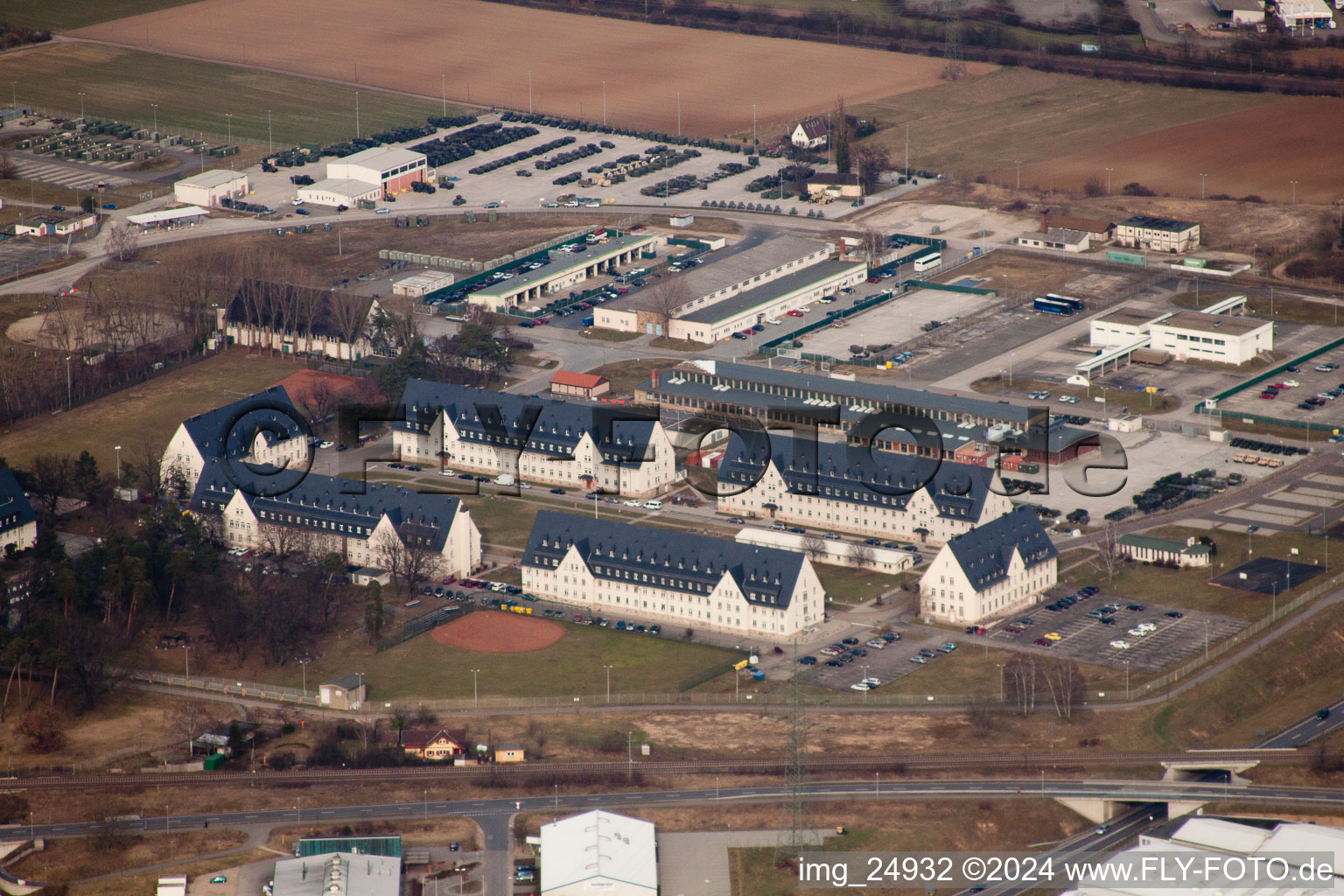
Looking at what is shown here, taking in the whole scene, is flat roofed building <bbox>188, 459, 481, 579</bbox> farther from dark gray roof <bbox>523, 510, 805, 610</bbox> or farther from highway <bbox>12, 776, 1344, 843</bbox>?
highway <bbox>12, 776, 1344, 843</bbox>

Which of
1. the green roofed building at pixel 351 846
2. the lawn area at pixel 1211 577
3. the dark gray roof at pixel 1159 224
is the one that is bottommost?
the green roofed building at pixel 351 846

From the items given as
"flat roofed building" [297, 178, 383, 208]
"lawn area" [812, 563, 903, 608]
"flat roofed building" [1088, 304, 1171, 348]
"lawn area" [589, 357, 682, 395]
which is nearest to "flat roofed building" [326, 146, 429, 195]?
"flat roofed building" [297, 178, 383, 208]

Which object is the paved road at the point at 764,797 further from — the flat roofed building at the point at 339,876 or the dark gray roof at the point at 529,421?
the dark gray roof at the point at 529,421

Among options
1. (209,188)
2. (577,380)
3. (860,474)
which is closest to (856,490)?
(860,474)

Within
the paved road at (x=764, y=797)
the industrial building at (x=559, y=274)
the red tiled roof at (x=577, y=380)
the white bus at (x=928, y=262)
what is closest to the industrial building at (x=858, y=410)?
the red tiled roof at (x=577, y=380)

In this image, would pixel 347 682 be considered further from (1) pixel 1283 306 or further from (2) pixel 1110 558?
(1) pixel 1283 306

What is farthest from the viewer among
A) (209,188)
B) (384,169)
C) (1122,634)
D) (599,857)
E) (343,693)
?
(384,169)

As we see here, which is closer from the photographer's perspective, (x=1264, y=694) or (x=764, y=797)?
(x=764, y=797)

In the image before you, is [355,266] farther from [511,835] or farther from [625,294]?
[511,835]
